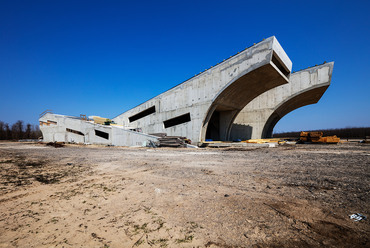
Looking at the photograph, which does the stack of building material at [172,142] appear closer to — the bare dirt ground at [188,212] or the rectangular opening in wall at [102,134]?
the rectangular opening in wall at [102,134]

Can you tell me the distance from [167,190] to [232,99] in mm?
18222

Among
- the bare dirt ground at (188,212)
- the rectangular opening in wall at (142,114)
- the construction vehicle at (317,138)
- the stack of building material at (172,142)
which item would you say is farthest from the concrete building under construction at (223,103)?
the bare dirt ground at (188,212)

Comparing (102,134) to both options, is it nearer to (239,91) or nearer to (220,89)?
(220,89)

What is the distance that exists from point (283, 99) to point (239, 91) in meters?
9.33

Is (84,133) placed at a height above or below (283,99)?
below

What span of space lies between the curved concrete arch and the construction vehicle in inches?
238

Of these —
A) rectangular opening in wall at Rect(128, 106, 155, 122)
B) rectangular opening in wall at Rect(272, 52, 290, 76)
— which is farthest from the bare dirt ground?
rectangular opening in wall at Rect(128, 106, 155, 122)

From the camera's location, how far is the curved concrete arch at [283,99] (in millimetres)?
20956

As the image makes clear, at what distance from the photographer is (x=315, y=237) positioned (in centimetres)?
192

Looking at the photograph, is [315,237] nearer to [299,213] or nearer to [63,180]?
[299,213]

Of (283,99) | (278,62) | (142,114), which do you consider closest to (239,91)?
(278,62)

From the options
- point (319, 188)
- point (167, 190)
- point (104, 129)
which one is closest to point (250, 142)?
point (319, 188)

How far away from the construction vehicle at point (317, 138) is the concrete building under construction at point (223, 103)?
612cm

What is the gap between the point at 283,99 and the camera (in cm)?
2381
